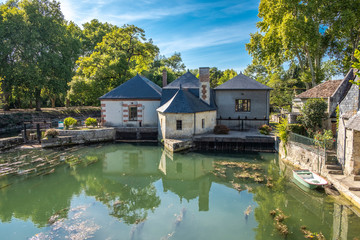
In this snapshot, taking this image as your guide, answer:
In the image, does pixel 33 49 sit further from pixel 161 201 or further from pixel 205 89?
pixel 161 201

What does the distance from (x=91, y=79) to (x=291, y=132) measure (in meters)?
20.4

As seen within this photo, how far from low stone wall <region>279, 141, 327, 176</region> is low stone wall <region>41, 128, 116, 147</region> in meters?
13.7

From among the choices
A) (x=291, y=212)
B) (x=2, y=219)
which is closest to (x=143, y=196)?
(x=2, y=219)

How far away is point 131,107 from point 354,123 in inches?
653

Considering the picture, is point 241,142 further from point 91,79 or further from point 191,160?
point 91,79

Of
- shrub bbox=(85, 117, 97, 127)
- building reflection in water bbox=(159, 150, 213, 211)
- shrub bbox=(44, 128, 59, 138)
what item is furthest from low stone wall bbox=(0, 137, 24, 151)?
building reflection in water bbox=(159, 150, 213, 211)

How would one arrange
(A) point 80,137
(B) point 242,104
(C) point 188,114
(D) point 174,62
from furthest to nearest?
(D) point 174,62
(B) point 242,104
(A) point 80,137
(C) point 188,114

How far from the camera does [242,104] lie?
2188 cm

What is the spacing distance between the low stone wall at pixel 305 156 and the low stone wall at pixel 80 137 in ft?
44.8

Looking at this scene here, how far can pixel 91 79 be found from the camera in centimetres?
2534

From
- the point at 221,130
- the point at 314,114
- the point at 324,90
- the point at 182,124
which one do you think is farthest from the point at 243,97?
the point at 314,114

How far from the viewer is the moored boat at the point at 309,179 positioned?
31.7 feet

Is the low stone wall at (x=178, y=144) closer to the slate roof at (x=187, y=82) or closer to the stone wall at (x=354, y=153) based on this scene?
the slate roof at (x=187, y=82)

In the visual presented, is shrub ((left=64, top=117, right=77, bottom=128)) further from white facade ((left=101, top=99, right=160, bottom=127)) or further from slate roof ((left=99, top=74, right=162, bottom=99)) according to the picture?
slate roof ((left=99, top=74, right=162, bottom=99))
